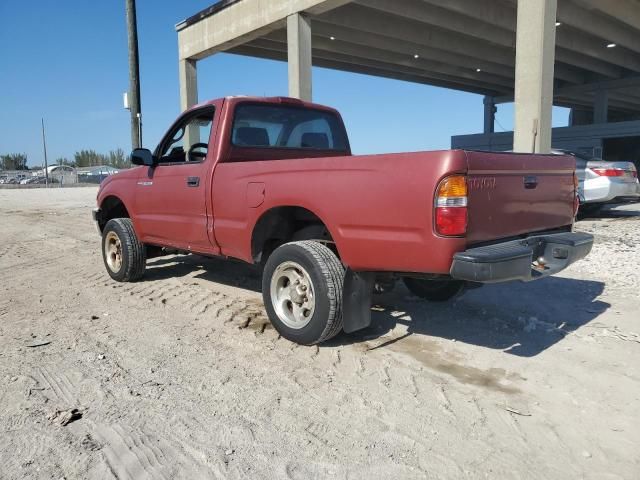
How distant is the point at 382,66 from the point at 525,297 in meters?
19.3

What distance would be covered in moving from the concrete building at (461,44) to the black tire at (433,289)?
6.08 m

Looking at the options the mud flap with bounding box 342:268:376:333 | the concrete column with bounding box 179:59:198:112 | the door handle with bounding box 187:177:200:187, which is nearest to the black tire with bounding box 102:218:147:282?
the door handle with bounding box 187:177:200:187

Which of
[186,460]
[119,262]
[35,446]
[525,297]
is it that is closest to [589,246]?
[525,297]

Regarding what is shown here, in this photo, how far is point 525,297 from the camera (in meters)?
5.24

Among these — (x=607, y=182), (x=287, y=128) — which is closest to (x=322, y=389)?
(x=287, y=128)

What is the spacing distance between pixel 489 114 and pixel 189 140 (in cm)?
3032

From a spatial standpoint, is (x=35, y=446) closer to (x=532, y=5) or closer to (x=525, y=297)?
(x=525, y=297)

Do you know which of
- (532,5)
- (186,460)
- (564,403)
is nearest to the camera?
(186,460)

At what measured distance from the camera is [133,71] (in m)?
13.8

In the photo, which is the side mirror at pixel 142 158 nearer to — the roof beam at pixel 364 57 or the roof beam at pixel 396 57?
the roof beam at pixel 396 57

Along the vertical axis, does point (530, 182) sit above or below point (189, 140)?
below

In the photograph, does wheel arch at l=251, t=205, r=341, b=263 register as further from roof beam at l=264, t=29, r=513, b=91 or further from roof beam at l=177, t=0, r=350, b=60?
roof beam at l=264, t=29, r=513, b=91

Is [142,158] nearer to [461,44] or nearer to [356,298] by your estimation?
[356,298]

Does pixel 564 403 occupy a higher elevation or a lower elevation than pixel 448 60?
lower
